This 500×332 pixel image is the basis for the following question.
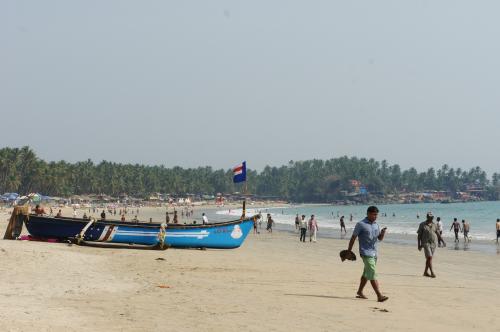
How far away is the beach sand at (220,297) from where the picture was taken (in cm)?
779

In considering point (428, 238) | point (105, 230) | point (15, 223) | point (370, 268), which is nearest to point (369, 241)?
point (370, 268)

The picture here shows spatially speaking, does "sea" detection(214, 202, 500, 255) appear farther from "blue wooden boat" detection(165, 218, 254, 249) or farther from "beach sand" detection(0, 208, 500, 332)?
"beach sand" detection(0, 208, 500, 332)

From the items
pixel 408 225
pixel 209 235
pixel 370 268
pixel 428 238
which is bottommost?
pixel 408 225

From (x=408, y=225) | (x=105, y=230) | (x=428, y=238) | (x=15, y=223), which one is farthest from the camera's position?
(x=408, y=225)

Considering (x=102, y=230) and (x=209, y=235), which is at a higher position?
(x=102, y=230)

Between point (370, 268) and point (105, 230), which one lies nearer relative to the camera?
point (370, 268)

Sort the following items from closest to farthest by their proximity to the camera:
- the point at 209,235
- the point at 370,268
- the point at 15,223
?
1. the point at 370,268
2. the point at 15,223
3. the point at 209,235

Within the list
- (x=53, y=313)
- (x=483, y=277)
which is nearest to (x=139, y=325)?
(x=53, y=313)

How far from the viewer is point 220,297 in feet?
32.9

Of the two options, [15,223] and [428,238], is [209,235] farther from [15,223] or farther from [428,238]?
[428,238]

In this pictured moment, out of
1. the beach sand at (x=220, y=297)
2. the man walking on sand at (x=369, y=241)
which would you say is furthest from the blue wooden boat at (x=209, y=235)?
the man walking on sand at (x=369, y=241)

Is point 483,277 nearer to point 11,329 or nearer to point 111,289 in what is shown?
point 111,289

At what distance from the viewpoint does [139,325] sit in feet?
24.4

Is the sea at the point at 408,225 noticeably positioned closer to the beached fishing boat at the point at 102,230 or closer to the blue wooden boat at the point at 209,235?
the blue wooden boat at the point at 209,235
